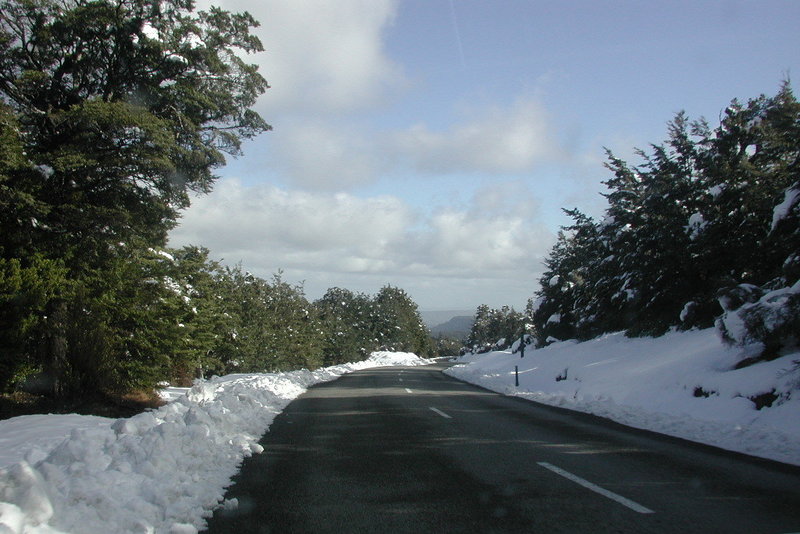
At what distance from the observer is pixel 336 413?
13875 millimetres

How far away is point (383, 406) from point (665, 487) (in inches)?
386

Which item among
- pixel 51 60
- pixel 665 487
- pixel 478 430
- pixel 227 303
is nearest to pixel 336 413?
pixel 478 430

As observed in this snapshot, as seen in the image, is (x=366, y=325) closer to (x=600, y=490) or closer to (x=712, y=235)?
(x=712, y=235)

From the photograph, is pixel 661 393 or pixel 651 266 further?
pixel 651 266

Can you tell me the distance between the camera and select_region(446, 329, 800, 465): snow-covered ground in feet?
33.5

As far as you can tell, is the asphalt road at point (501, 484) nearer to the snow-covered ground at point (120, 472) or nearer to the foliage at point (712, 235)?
the snow-covered ground at point (120, 472)

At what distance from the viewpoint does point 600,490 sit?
20.4 ft

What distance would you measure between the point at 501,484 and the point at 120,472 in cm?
405

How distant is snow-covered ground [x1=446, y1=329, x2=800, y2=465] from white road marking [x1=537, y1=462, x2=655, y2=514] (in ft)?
11.5

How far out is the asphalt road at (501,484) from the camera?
5160mm

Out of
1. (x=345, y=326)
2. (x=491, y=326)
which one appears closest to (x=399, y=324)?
(x=491, y=326)

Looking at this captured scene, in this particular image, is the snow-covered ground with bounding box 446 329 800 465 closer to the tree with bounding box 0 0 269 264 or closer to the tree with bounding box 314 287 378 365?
the tree with bounding box 0 0 269 264

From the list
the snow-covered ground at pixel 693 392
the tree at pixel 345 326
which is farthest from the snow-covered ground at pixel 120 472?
the tree at pixel 345 326

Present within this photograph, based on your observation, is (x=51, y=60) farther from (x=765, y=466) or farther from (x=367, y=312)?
(x=367, y=312)
